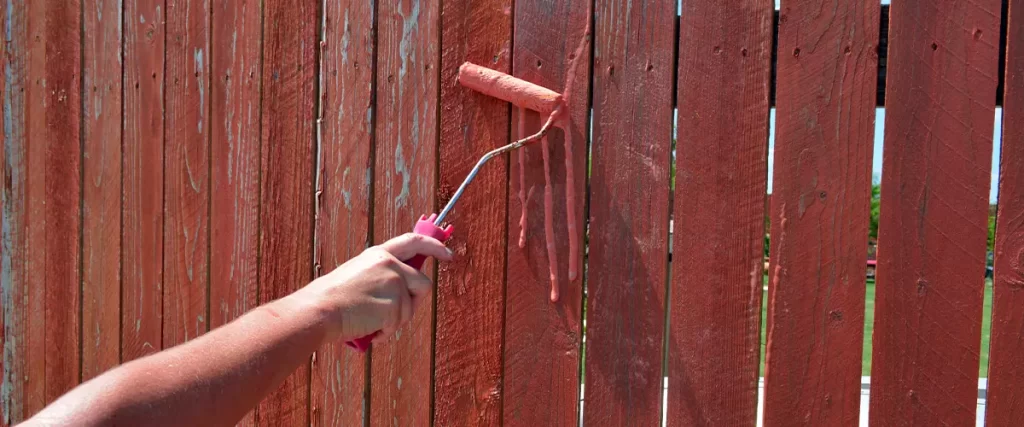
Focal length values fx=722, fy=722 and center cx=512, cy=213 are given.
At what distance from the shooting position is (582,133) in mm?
1818

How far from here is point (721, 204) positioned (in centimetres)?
174

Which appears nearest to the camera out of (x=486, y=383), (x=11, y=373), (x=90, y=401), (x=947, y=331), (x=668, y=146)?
(x=90, y=401)

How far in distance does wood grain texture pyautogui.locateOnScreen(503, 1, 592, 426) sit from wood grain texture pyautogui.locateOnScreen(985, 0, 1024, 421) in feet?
3.04

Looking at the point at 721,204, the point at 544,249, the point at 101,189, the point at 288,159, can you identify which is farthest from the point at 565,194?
the point at 101,189

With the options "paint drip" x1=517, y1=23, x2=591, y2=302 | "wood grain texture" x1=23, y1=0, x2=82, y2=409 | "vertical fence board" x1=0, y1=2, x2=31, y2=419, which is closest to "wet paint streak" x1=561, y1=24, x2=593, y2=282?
"paint drip" x1=517, y1=23, x2=591, y2=302

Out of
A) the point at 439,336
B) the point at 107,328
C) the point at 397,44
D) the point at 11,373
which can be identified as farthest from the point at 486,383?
the point at 11,373

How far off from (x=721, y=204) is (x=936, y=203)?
1.51 ft

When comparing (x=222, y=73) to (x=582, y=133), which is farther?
(x=222, y=73)

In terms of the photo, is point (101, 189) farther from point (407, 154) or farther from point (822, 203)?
point (822, 203)

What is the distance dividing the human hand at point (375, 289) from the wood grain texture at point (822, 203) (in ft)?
2.79

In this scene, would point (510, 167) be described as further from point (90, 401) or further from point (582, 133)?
point (90, 401)

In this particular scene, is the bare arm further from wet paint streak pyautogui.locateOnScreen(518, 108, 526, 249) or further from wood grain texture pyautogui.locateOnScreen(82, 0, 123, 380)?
wood grain texture pyautogui.locateOnScreen(82, 0, 123, 380)

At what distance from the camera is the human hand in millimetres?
1217

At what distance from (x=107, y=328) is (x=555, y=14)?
1757mm
